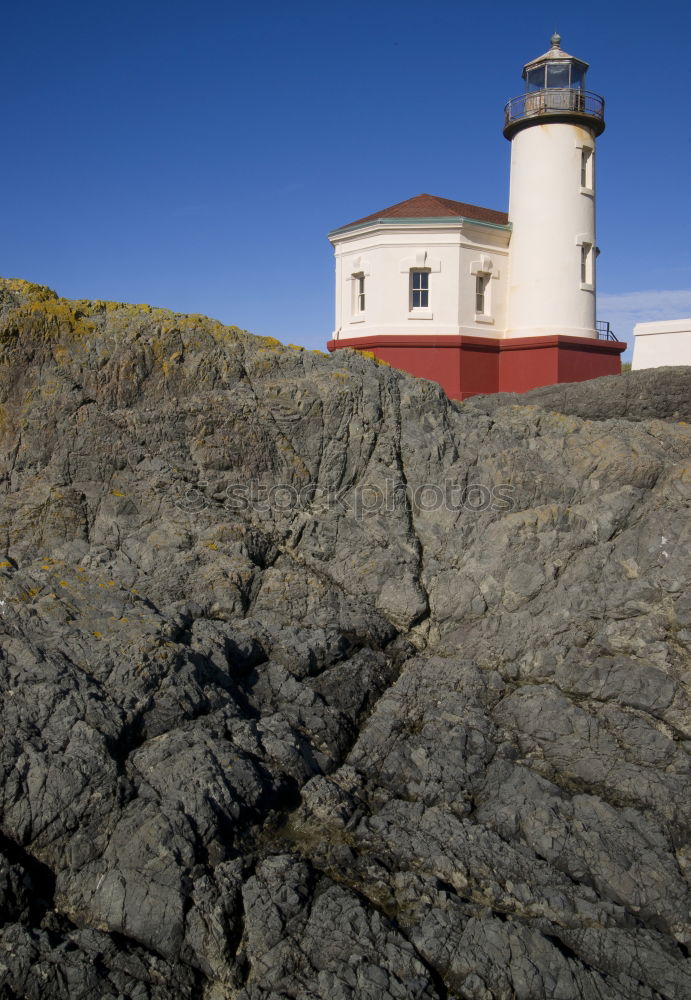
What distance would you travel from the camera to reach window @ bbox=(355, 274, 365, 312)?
23688 millimetres

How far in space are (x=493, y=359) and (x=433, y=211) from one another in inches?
176

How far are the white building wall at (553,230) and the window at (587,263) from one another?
0.16 ft

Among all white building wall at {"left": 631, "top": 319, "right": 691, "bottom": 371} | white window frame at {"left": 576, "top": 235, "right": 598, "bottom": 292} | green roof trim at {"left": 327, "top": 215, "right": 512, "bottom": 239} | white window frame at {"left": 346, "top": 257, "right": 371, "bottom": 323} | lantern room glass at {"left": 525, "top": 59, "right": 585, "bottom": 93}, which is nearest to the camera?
green roof trim at {"left": 327, "top": 215, "right": 512, "bottom": 239}

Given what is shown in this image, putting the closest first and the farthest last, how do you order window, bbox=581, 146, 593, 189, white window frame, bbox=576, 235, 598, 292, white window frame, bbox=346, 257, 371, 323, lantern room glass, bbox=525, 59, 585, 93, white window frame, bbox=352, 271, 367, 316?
white window frame, bbox=576, 235, 598, 292 < window, bbox=581, 146, 593, 189 < white window frame, bbox=346, 257, 371, 323 < lantern room glass, bbox=525, 59, 585, 93 < white window frame, bbox=352, 271, 367, 316

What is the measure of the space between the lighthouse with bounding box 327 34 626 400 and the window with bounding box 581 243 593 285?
0.04 meters

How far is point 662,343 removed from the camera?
79.9 feet

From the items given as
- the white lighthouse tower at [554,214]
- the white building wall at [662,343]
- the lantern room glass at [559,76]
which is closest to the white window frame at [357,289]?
the white lighthouse tower at [554,214]

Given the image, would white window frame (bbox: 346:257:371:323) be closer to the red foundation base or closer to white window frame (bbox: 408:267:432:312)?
the red foundation base

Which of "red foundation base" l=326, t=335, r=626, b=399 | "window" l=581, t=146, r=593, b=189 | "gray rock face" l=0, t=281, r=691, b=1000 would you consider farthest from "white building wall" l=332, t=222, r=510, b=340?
"gray rock face" l=0, t=281, r=691, b=1000

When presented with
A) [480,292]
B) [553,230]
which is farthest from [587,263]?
[480,292]

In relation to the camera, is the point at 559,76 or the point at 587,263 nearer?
the point at 587,263

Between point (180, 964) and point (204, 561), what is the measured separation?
4.22 metres

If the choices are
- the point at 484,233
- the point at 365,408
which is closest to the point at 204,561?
the point at 365,408

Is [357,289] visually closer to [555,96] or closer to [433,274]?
[433,274]
